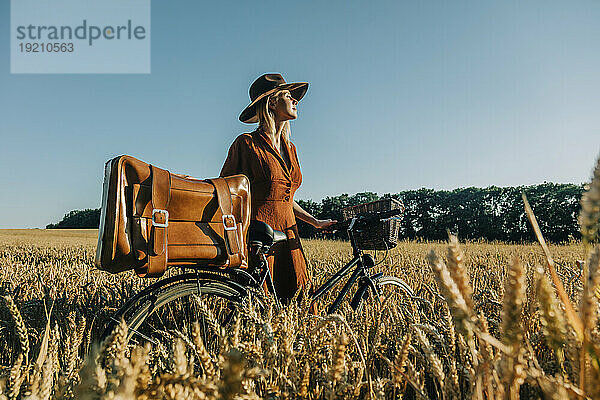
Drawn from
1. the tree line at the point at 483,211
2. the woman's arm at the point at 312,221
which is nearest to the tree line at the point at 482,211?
the tree line at the point at 483,211

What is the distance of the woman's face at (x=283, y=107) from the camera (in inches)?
134

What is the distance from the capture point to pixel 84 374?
20.3 inches

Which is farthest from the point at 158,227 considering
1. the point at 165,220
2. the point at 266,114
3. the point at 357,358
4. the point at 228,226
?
the point at 266,114

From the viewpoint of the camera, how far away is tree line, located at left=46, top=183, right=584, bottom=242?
34.1 m

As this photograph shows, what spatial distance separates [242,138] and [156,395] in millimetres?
2554

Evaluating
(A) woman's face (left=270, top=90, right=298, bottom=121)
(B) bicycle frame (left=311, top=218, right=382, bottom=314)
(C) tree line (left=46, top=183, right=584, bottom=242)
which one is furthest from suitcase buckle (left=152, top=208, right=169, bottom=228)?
(C) tree line (left=46, top=183, right=584, bottom=242)

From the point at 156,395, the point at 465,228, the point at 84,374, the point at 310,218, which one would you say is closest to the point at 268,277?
the point at 310,218

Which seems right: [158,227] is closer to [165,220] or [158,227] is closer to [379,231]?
[165,220]

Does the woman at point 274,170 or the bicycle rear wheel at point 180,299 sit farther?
the woman at point 274,170

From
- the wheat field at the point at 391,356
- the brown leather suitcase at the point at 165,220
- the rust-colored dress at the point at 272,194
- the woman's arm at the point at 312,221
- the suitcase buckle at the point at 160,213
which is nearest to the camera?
the wheat field at the point at 391,356

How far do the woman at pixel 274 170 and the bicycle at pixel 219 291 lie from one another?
0.25 metres

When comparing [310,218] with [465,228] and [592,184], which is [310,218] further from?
[465,228]

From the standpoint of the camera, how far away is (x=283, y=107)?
3.40 meters

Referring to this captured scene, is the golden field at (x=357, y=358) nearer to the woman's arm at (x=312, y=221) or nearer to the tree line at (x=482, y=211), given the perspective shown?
the woman's arm at (x=312, y=221)
